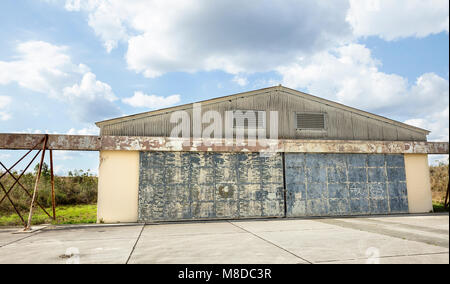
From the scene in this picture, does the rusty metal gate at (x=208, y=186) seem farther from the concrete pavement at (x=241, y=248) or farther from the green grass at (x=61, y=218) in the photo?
the concrete pavement at (x=241, y=248)

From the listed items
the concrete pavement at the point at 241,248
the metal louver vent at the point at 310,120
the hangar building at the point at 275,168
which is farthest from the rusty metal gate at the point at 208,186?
the concrete pavement at the point at 241,248

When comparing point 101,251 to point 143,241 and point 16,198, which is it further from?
point 16,198

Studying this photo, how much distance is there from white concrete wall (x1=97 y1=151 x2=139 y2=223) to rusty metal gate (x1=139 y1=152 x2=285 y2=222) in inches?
12.7

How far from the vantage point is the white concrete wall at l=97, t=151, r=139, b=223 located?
11492mm

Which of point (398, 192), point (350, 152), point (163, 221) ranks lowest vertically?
point (163, 221)

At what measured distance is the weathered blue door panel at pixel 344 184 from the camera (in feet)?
42.1

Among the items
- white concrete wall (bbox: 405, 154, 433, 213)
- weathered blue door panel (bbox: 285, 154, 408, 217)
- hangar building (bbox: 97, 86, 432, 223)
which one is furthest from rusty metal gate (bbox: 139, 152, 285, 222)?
white concrete wall (bbox: 405, 154, 433, 213)

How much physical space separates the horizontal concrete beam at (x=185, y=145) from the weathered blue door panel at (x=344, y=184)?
35cm

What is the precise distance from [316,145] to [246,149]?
3.27 meters

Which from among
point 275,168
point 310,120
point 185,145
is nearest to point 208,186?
point 185,145

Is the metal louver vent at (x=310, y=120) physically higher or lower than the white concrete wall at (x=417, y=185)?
higher
